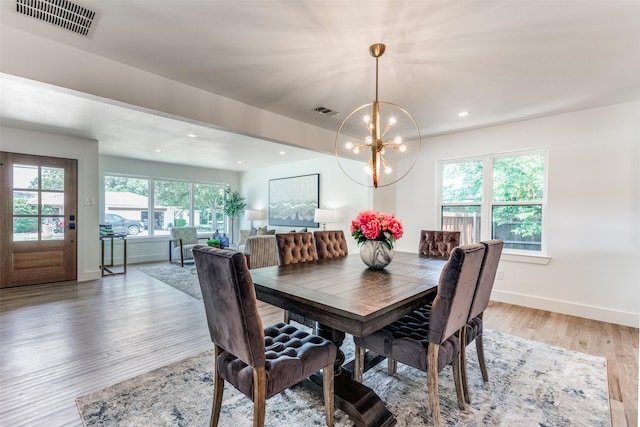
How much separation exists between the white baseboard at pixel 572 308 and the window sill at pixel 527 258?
1.57 ft

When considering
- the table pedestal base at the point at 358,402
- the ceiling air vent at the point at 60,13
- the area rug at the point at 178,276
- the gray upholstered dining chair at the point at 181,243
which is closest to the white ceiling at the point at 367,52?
the ceiling air vent at the point at 60,13

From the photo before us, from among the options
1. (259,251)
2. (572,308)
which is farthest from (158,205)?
(572,308)

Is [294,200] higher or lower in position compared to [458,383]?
higher

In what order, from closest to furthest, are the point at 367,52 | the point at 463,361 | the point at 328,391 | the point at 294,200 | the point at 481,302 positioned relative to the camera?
the point at 328,391, the point at 463,361, the point at 481,302, the point at 367,52, the point at 294,200

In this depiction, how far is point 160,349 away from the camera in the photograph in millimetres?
2688

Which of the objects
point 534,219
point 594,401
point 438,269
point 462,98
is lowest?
point 594,401

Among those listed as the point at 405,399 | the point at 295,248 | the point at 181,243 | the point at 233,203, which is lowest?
the point at 405,399

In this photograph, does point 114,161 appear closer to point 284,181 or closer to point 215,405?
point 284,181

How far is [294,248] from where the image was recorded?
9.09ft

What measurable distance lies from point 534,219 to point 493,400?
2.89 meters

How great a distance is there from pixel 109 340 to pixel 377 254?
9.06 feet

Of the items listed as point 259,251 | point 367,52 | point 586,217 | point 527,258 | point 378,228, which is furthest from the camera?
point 259,251

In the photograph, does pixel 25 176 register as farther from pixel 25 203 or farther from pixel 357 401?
pixel 357 401

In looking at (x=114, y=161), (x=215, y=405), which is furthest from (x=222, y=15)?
(x=114, y=161)
